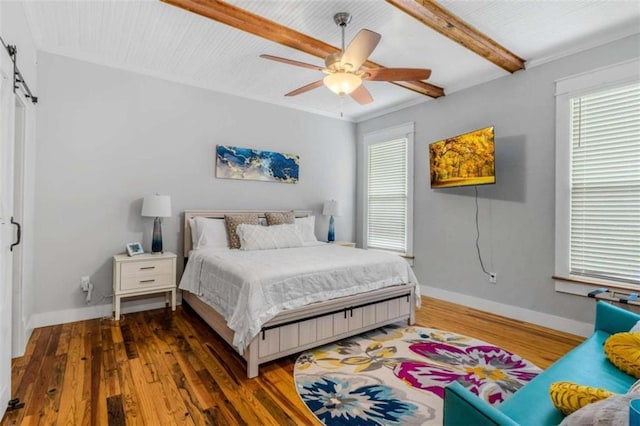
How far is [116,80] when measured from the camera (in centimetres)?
359

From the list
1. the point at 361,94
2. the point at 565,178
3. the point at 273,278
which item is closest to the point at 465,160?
the point at 565,178

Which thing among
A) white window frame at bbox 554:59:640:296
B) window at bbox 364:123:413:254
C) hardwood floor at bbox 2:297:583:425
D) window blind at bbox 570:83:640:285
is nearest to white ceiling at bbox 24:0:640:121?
white window frame at bbox 554:59:640:296

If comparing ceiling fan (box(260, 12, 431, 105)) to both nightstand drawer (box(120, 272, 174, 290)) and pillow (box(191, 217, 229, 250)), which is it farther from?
nightstand drawer (box(120, 272, 174, 290))

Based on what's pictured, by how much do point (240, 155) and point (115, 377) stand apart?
296 cm

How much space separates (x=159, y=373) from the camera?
2328mm

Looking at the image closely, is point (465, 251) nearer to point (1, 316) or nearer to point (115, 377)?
point (115, 377)

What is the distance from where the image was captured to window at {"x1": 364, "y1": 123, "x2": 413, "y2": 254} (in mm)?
4797

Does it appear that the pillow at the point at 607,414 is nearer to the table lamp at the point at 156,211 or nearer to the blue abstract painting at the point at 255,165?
the table lamp at the point at 156,211

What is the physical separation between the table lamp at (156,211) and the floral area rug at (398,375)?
214 cm

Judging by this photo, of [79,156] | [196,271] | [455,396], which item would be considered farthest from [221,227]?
[455,396]

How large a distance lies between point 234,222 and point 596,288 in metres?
3.77

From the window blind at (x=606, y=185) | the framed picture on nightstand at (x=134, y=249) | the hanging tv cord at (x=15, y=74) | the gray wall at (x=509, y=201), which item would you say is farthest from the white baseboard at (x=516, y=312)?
the hanging tv cord at (x=15, y=74)

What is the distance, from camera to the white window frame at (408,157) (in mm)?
4734

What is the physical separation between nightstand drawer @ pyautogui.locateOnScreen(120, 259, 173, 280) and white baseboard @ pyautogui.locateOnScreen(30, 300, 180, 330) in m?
Result: 0.52
